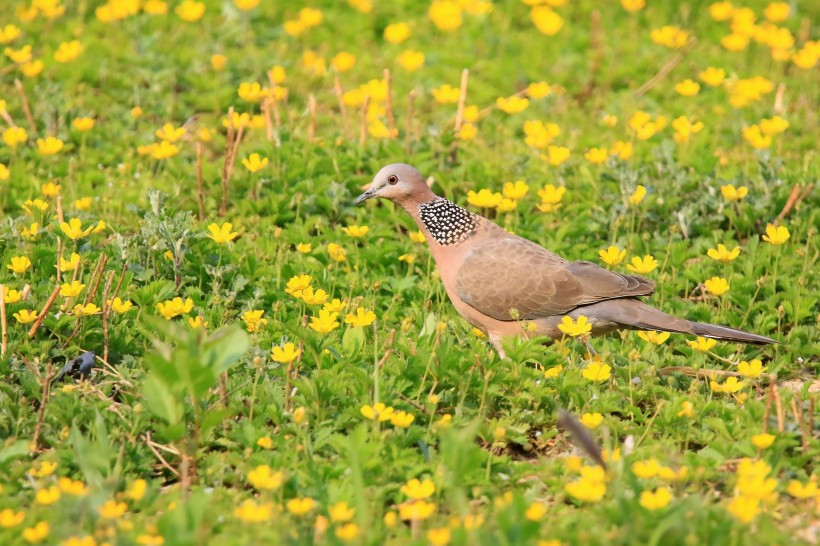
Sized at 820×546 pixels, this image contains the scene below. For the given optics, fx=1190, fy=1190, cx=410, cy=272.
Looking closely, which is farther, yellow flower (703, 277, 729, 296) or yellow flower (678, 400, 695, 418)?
yellow flower (703, 277, 729, 296)

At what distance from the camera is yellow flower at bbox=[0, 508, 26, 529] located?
4.10 meters

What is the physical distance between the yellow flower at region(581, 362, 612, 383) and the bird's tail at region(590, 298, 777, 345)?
743 mm

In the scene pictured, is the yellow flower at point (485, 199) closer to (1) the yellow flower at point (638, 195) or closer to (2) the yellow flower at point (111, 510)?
(1) the yellow flower at point (638, 195)

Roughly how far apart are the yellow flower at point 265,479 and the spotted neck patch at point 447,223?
93.7 inches

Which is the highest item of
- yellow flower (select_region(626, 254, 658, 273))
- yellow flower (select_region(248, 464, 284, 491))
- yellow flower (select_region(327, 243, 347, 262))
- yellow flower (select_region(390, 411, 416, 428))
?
yellow flower (select_region(248, 464, 284, 491))

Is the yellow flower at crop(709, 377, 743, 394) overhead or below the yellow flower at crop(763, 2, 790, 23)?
below

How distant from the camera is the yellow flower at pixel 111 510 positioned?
4027 mm

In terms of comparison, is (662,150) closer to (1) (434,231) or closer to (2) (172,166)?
(1) (434,231)

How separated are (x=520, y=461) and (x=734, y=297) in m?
2.00

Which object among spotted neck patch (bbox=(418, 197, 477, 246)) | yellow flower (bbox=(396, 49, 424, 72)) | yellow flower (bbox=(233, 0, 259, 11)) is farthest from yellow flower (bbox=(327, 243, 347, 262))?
yellow flower (bbox=(233, 0, 259, 11))

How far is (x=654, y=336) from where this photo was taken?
18.9 feet

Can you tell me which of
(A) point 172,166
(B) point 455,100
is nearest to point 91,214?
(A) point 172,166

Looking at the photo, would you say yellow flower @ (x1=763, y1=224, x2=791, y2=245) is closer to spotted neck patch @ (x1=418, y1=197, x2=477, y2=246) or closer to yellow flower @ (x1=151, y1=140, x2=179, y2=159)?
spotted neck patch @ (x1=418, y1=197, x2=477, y2=246)

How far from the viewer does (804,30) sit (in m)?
10.5
